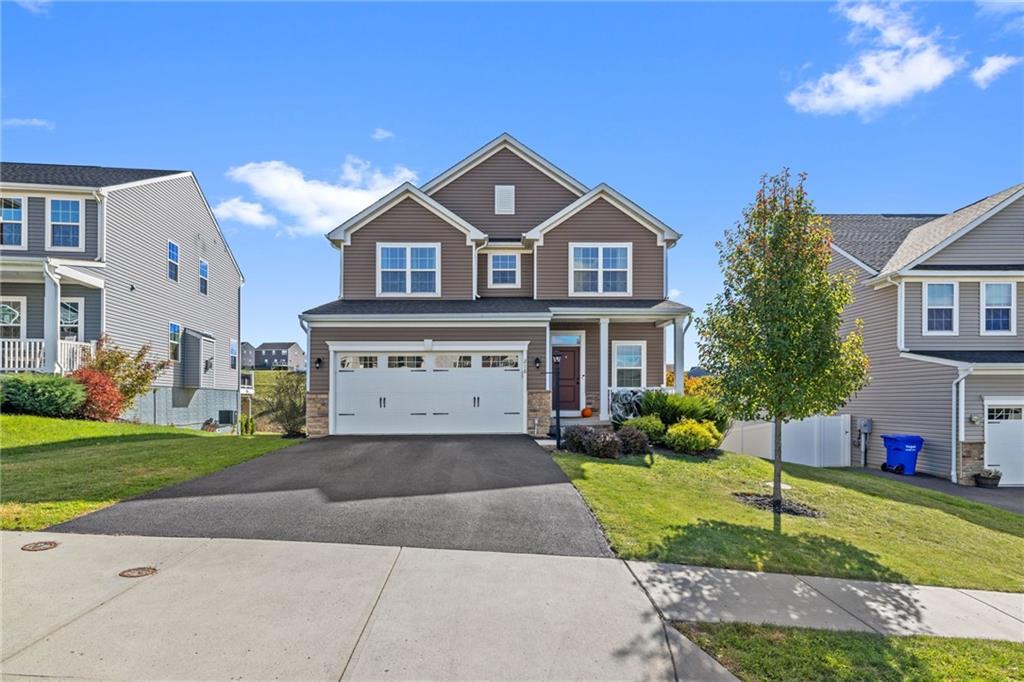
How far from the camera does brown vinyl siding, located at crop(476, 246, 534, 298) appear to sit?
58.4 feet

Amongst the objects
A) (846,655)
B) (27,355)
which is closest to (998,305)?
(846,655)

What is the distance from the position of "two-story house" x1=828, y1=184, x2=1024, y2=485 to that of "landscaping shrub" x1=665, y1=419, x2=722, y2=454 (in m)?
8.23

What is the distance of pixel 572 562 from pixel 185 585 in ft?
11.5

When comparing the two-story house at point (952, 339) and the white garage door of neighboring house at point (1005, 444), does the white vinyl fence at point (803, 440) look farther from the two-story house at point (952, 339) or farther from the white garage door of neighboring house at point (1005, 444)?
the white garage door of neighboring house at point (1005, 444)

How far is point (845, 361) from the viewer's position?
806cm

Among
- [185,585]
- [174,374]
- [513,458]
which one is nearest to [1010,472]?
[513,458]

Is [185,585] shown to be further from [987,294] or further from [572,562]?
[987,294]

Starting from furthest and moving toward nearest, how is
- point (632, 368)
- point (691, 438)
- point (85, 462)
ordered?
point (632, 368)
point (691, 438)
point (85, 462)

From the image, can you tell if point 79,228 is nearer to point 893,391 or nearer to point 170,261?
point 170,261

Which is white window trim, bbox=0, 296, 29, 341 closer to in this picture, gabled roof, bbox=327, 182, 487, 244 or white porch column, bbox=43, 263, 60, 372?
white porch column, bbox=43, 263, 60, 372

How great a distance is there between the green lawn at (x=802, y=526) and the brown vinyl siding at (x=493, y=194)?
33.5 feet

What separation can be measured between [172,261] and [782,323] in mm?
22407

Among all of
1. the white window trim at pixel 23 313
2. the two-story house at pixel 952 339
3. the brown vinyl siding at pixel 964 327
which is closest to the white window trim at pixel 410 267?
the white window trim at pixel 23 313

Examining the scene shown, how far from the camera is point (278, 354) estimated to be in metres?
79.5
